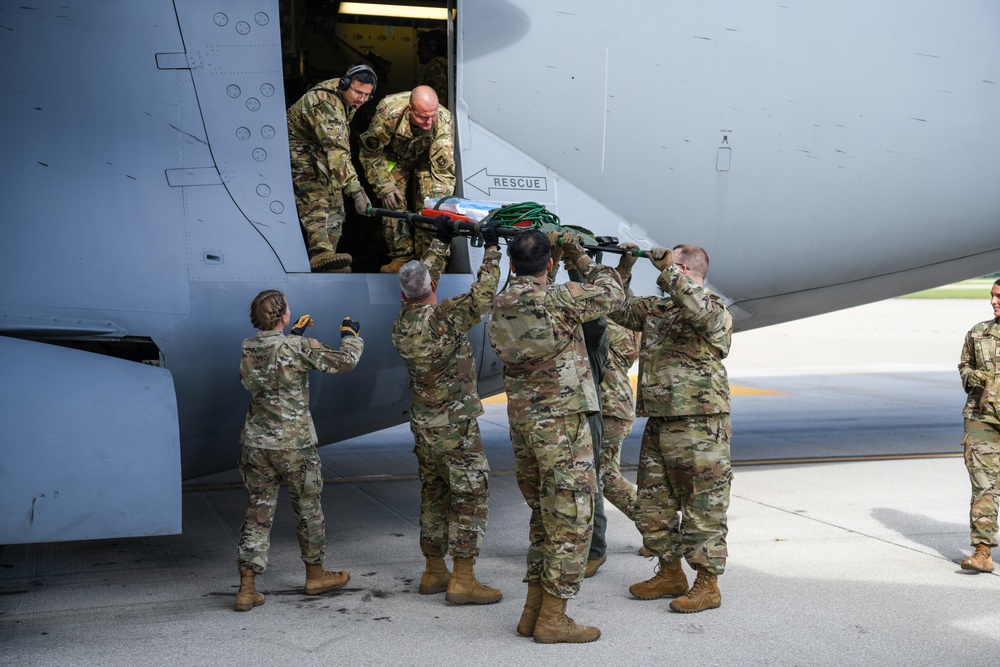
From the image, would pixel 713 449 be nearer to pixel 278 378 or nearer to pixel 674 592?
pixel 674 592

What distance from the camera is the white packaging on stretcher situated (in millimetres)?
6000

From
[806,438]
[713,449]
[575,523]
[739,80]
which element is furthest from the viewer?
[806,438]

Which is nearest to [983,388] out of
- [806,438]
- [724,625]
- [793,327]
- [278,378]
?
[724,625]

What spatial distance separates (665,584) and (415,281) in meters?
2.17

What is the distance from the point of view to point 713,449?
17.9 ft

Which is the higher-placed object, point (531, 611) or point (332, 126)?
point (332, 126)

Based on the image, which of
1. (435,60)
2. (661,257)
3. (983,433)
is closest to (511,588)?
(661,257)

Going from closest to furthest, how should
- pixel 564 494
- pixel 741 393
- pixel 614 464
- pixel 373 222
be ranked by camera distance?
pixel 564 494
pixel 614 464
pixel 373 222
pixel 741 393

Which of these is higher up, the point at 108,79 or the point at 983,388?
the point at 108,79

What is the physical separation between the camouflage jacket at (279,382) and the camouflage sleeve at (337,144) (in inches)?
41.4

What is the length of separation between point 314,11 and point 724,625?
562 centimetres

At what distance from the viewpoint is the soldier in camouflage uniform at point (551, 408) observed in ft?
16.5

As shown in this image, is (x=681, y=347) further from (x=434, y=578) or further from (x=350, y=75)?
(x=350, y=75)

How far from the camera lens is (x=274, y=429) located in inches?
221
